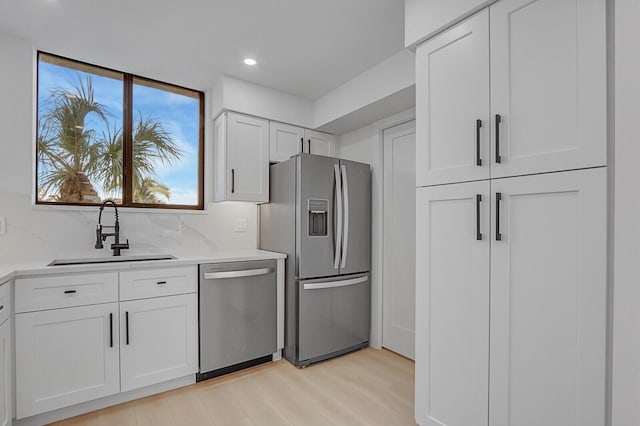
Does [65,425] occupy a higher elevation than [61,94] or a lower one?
lower

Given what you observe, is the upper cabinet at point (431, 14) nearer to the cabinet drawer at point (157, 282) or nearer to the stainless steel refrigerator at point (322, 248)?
the stainless steel refrigerator at point (322, 248)

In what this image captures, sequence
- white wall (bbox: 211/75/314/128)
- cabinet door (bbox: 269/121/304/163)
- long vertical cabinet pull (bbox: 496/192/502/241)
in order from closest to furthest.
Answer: long vertical cabinet pull (bbox: 496/192/502/241) < white wall (bbox: 211/75/314/128) < cabinet door (bbox: 269/121/304/163)

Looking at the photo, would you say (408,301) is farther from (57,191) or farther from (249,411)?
(57,191)

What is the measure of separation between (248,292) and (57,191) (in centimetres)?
166

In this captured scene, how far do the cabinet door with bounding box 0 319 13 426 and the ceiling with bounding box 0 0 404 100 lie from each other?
6.04 ft

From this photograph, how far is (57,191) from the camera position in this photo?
2.50m

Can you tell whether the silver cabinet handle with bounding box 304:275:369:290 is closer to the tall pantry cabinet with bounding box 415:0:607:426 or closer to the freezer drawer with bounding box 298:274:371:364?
the freezer drawer with bounding box 298:274:371:364

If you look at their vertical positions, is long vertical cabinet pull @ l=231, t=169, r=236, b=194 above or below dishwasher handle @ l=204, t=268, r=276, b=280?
above

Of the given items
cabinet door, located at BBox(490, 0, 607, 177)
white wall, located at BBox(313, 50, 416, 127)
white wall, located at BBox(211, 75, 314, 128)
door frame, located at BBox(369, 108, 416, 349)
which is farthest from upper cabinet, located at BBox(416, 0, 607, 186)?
white wall, located at BBox(211, 75, 314, 128)

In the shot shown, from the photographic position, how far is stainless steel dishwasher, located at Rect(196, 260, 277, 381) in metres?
2.41

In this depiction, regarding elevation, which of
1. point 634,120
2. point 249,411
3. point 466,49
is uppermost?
point 466,49

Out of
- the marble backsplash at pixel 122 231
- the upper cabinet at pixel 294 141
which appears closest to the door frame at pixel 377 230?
the upper cabinet at pixel 294 141

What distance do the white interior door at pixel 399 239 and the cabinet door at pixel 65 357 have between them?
2.20 m

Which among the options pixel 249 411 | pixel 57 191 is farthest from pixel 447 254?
pixel 57 191
